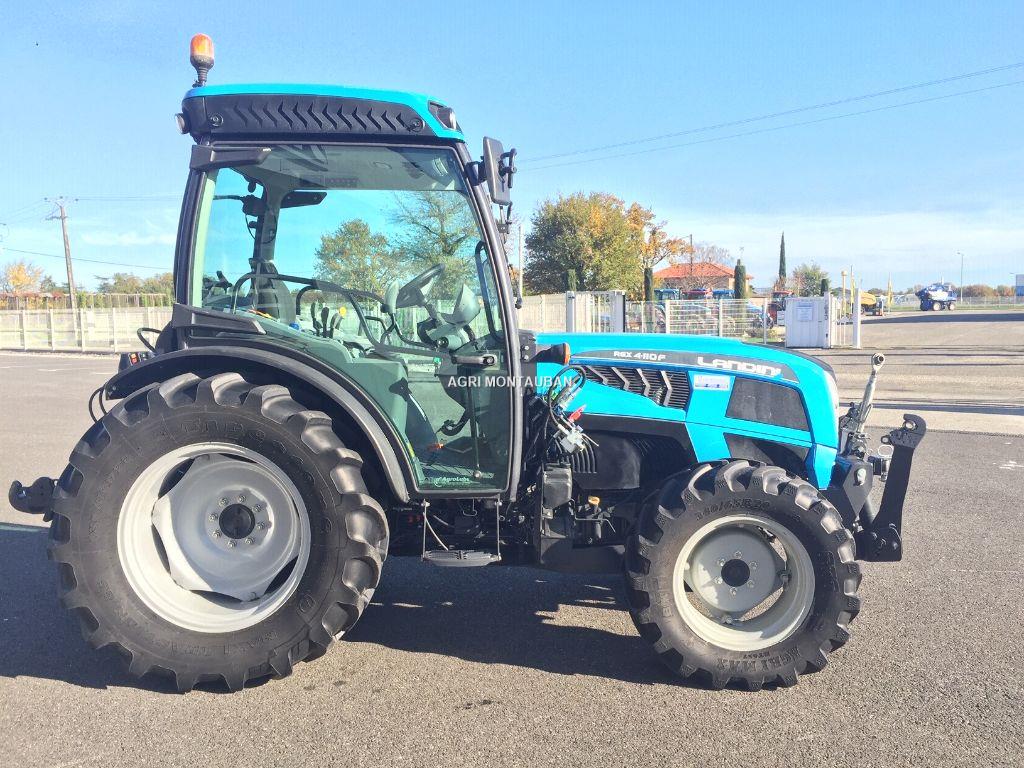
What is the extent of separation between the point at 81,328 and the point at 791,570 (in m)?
36.1

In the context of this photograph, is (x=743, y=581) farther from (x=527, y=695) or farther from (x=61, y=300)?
(x=61, y=300)

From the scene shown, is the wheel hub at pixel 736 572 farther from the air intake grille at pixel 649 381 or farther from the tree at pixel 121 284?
the tree at pixel 121 284

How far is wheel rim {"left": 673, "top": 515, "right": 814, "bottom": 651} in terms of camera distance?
3.43 m

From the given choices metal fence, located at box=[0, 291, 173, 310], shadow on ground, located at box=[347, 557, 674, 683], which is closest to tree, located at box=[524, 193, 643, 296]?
metal fence, located at box=[0, 291, 173, 310]

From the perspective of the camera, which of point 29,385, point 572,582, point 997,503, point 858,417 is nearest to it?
point 858,417

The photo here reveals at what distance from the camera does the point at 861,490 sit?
12.8 feet

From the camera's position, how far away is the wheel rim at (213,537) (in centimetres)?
343

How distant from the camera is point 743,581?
3568mm

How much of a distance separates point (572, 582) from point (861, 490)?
5.72 feet

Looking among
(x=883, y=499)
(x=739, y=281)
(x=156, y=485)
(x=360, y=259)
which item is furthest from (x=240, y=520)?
(x=739, y=281)

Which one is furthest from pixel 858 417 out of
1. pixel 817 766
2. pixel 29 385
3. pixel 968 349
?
pixel 968 349

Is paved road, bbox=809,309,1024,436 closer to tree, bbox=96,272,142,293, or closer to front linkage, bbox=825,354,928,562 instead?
front linkage, bbox=825,354,928,562

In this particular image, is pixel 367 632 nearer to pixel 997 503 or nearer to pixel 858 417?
pixel 858 417

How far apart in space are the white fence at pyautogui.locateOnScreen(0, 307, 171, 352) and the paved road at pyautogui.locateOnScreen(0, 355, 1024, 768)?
30339mm
